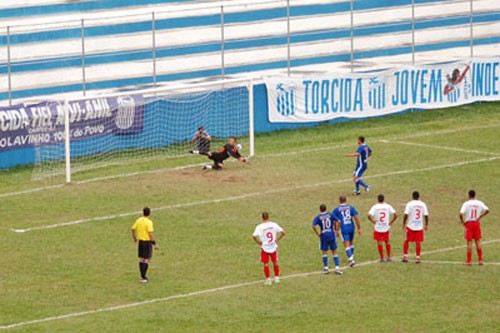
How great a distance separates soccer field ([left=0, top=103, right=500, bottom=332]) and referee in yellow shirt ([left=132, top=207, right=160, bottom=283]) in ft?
1.50

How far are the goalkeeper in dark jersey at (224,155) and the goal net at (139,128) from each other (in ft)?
1.59

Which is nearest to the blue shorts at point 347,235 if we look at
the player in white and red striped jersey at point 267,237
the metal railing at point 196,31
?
the player in white and red striped jersey at point 267,237

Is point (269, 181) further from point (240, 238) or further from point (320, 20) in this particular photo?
point (320, 20)

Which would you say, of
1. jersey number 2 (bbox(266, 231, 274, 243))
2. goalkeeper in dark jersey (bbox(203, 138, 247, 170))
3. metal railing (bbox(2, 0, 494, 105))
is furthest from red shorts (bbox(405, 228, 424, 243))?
metal railing (bbox(2, 0, 494, 105))

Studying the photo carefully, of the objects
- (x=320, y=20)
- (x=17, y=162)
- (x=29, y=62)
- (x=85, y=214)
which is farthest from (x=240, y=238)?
(x=320, y=20)

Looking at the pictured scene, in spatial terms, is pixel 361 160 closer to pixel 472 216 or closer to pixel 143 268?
pixel 472 216

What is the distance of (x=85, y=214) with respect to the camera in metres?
33.9

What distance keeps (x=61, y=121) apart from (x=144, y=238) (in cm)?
1332

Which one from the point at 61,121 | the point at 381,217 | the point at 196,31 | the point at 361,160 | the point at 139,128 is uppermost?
the point at 196,31

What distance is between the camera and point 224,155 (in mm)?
39188

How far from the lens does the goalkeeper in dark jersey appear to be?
1531 inches

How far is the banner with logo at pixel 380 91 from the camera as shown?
149 feet

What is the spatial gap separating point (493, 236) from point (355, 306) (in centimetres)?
697

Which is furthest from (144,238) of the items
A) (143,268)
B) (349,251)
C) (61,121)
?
(61,121)
